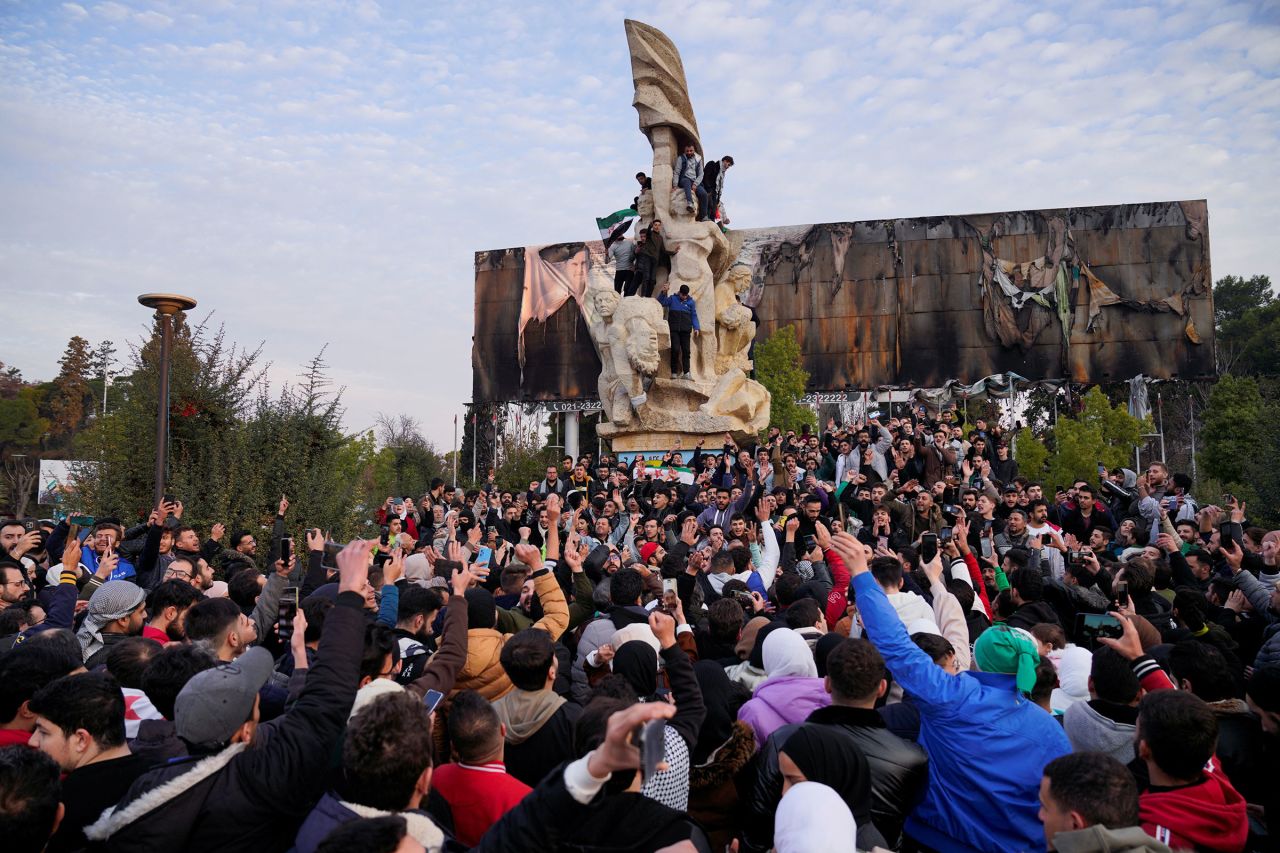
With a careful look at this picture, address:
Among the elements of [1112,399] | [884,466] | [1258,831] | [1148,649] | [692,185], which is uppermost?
[692,185]

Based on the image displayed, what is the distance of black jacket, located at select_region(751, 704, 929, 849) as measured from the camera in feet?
10.5

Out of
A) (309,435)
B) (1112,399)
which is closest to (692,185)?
(309,435)

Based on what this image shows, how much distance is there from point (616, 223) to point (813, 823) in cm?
1766

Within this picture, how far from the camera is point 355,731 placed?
7.91 ft

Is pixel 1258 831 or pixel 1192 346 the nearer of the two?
pixel 1258 831

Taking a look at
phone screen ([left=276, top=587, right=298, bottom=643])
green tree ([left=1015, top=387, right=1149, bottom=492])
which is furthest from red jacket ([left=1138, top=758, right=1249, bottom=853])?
green tree ([left=1015, top=387, right=1149, bottom=492])

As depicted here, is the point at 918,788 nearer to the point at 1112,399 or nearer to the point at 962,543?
the point at 962,543

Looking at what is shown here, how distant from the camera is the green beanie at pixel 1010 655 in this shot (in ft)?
11.1

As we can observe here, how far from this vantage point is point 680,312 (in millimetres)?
17078

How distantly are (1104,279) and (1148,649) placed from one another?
3535cm

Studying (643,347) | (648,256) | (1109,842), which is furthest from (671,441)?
(1109,842)

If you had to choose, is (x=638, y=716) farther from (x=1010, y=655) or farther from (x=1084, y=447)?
(x=1084, y=447)

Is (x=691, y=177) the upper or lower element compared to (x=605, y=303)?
upper

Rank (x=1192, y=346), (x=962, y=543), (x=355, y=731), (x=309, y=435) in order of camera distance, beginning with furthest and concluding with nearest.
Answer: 1. (x=1192, y=346)
2. (x=309, y=435)
3. (x=962, y=543)
4. (x=355, y=731)
